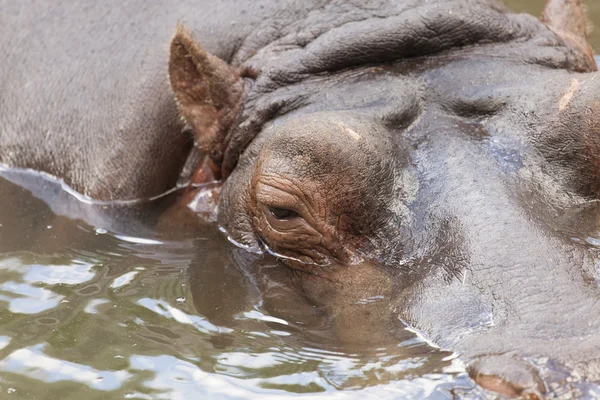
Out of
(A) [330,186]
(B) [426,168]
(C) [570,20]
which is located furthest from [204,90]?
(C) [570,20]

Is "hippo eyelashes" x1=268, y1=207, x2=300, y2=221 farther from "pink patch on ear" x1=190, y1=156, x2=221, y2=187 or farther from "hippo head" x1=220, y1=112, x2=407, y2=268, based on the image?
"pink patch on ear" x1=190, y1=156, x2=221, y2=187

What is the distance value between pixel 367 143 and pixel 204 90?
1114 millimetres

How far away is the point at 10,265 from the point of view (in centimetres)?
433

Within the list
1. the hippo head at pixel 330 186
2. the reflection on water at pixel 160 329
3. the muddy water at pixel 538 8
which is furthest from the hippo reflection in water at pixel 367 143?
the muddy water at pixel 538 8

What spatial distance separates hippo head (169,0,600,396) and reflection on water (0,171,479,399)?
0.14 meters

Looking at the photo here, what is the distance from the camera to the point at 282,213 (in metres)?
3.88

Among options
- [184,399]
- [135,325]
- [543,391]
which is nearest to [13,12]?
[135,325]

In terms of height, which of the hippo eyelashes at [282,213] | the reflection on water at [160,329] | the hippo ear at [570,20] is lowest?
the reflection on water at [160,329]

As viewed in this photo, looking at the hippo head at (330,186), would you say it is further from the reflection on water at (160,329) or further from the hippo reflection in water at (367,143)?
the reflection on water at (160,329)

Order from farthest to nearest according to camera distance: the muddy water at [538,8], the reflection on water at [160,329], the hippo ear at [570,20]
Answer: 1. the muddy water at [538,8]
2. the hippo ear at [570,20]
3. the reflection on water at [160,329]

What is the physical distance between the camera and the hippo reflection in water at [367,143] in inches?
126

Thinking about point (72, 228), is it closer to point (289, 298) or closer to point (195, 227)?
point (195, 227)

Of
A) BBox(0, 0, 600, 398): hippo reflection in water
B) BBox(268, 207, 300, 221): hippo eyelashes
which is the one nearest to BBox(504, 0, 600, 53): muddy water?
BBox(0, 0, 600, 398): hippo reflection in water

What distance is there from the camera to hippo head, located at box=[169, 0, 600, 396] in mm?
3139
